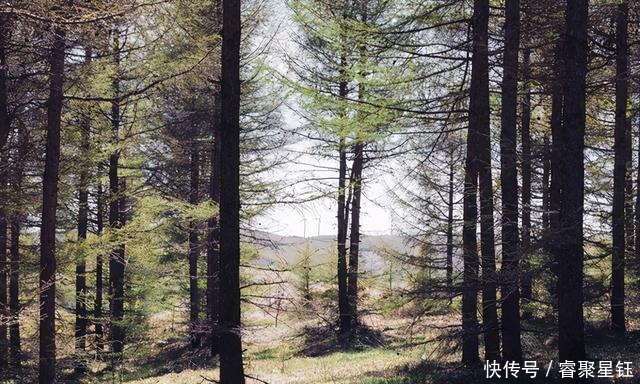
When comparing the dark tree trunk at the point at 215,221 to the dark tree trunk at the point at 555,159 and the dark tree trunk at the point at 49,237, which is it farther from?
the dark tree trunk at the point at 555,159

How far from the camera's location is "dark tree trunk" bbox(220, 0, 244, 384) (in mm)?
8742

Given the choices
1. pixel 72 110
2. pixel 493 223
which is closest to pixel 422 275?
pixel 493 223

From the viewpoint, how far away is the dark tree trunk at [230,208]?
344 inches

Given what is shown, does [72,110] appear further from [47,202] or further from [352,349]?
[352,349]

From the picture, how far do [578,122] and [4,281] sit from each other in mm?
17570

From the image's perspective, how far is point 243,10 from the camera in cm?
1794

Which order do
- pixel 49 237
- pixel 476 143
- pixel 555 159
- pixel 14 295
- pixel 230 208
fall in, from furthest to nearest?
pixel 14 295 < pixel 49 237 < pixel 476 143 < pixel 555 159 < pixel 230 208

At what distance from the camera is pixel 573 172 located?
8.32 m

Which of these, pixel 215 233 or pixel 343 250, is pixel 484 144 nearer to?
pixel 215 233

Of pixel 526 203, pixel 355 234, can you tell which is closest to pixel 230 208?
pixel 526 203

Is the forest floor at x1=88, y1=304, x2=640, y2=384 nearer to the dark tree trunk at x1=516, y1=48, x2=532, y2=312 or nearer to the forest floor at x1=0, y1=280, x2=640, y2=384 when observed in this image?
the forest floor at x1=0, y1=280, x2=640, y2=384

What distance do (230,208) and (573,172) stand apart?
226 inches

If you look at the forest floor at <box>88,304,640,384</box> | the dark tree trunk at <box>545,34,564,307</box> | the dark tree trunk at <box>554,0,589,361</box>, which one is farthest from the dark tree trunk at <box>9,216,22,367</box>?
the dark tree trunk at <box>554,0,589,361</box>

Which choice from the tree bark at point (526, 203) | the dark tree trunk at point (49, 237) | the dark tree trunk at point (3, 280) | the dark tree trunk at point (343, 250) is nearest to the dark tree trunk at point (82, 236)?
the dark tree trunk at point (3, 280)
